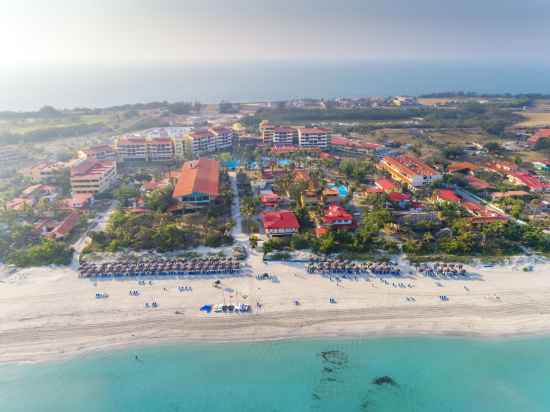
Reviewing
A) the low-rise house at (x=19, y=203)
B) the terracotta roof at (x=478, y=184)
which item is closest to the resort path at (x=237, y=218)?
the low-rise house at (x=19, y=203)

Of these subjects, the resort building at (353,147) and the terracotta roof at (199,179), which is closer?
the terracotta roof at (199,179)

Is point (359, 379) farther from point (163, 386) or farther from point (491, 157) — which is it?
point (491, 157)

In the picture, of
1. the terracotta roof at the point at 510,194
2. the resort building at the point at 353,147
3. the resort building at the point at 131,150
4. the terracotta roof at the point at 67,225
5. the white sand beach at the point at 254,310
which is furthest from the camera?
the resort building at the point at 353,147

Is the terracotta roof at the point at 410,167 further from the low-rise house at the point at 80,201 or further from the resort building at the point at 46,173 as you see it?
the resort building at the point at 46,173

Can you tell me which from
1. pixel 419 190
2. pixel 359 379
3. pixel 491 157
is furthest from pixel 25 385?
pixel 491 157

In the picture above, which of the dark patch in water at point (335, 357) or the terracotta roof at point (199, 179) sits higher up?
the terracotta roof at point (199, 179)

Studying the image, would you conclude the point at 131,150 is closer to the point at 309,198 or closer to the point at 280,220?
the point at 309,198

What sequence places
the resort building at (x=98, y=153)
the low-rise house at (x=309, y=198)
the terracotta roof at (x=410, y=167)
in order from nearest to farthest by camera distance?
the low-rise house at (x=309, y=198) < the terracotta roof at (x=410, y=167) < the resort building at (x=98, y=153)

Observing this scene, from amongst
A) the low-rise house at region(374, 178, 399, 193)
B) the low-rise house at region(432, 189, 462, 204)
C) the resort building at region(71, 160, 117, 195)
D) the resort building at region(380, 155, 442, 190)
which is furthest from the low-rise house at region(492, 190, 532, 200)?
the resort building at region(71, 160, 117, 195)

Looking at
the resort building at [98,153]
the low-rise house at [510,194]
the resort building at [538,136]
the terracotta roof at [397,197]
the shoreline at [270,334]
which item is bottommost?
the shoreline at [270,334]

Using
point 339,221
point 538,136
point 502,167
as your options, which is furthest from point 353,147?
point 538,136
